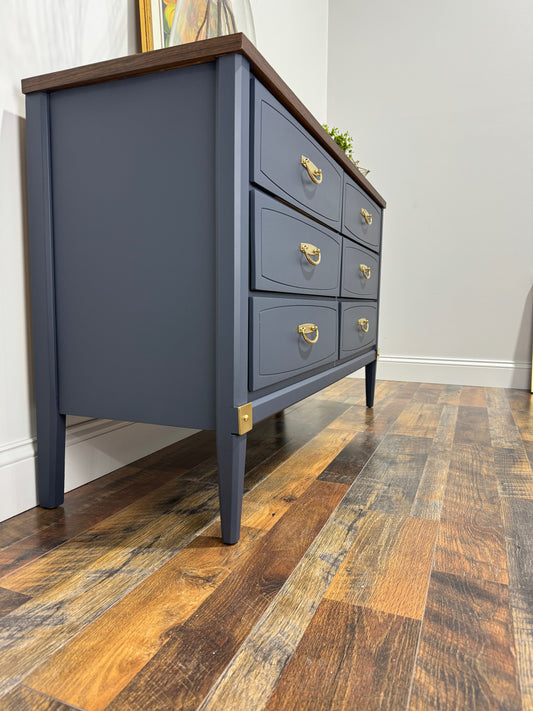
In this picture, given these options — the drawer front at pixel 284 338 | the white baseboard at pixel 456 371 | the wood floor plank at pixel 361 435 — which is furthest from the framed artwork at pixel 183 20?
the white baseboard at pixel 456 371

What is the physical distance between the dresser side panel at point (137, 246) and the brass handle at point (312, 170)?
11.2 inches

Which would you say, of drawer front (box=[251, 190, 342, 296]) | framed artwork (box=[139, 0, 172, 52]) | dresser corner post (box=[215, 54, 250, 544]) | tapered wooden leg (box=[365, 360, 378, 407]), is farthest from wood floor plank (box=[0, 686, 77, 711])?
tapered wooden leg (box=[365, 360, 378, 407])

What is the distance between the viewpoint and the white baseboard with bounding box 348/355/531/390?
259cm

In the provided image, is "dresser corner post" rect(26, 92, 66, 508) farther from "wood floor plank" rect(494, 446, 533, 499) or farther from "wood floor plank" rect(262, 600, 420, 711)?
"wood floor plank" rect(494, 446, 533, 499)

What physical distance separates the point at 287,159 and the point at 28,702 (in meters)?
0.87

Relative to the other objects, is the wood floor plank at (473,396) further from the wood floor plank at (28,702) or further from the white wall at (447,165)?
the wood floor plank at (28,702)

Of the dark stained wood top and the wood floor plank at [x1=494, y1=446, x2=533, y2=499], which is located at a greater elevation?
the dark stained wood top

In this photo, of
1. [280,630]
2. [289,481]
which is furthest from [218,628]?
[289,481]

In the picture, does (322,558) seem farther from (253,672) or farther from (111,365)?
(111,365)

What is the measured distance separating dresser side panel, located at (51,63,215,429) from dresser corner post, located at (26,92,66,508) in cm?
2

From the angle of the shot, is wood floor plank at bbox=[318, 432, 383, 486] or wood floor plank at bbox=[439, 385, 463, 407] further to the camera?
wood floor plank at bbox=[439, 385, 463, 407]

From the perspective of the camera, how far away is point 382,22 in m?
2.73

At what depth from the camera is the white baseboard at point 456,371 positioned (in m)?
2.59

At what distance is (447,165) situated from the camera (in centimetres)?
266
